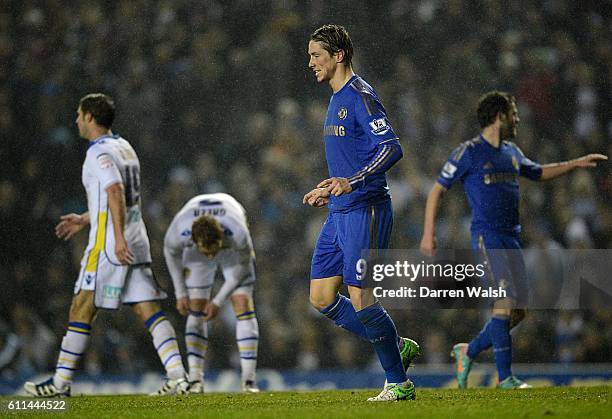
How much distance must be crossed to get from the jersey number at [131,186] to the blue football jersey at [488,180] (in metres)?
→ 2.26

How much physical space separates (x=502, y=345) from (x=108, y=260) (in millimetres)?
2879

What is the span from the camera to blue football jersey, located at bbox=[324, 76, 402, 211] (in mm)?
5355

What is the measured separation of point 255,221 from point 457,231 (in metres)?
1.95

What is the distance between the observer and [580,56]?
9859 mm

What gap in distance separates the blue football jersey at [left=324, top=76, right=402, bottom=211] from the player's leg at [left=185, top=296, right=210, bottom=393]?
2734 millimetres

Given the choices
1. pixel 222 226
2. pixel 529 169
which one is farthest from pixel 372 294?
pixel 529 169

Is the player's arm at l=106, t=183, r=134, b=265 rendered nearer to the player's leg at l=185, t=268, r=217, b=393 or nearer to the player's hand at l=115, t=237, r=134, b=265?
the player's hand at l=115, t=237, r=134, b=265

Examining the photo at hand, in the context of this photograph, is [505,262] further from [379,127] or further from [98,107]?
[98,107]

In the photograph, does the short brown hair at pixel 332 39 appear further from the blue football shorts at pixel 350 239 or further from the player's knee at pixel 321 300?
the player's knee at pixel 321 300

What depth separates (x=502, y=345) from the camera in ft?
23.9

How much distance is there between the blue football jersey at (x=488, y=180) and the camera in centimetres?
742

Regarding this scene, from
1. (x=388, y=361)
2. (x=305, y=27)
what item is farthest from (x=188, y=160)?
(x=388, y=361)

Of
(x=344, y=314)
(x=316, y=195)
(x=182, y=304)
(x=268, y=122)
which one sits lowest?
(x=344, y=314)

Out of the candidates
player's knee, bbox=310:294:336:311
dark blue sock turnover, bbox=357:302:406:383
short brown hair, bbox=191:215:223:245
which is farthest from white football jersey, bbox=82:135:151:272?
dark blue sock turnover, bbox=357:302:406:383
